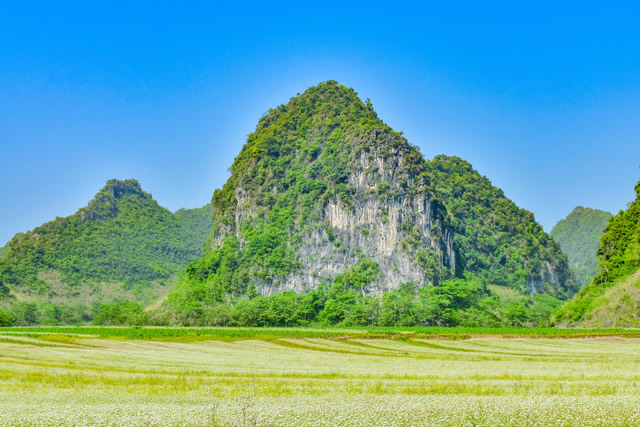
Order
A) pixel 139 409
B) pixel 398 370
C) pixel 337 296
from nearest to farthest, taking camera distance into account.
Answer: pixel 139 409 → pixel 398 370 → pixel 337 296

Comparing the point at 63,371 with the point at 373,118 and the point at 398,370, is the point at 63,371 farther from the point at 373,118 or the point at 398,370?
the point at 373,118

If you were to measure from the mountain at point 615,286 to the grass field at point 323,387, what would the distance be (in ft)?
111

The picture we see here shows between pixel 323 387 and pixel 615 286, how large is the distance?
81363 mm

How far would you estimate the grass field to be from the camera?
20141 millimetres

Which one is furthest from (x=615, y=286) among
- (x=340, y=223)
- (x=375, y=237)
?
(x=340, y=223)

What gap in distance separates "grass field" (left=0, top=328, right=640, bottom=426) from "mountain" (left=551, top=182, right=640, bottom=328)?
33.9m

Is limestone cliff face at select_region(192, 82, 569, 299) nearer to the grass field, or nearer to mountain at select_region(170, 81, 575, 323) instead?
mountain at select_region(170, 81, 575, 323)

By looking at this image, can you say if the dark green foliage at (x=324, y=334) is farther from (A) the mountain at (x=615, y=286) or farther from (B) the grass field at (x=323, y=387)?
(B) the grass field at (x=323, y=387)

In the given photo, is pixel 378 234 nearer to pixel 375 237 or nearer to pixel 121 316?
pixel 375 237

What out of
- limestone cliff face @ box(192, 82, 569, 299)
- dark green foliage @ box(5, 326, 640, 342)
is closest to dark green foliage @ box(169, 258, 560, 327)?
limestone cliff face @ box(192, 82, 569, 299)

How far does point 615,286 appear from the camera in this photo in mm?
96688

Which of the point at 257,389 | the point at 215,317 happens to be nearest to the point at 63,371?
the point at 257,389

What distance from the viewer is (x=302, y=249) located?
6762 inches

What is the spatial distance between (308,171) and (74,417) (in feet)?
553
